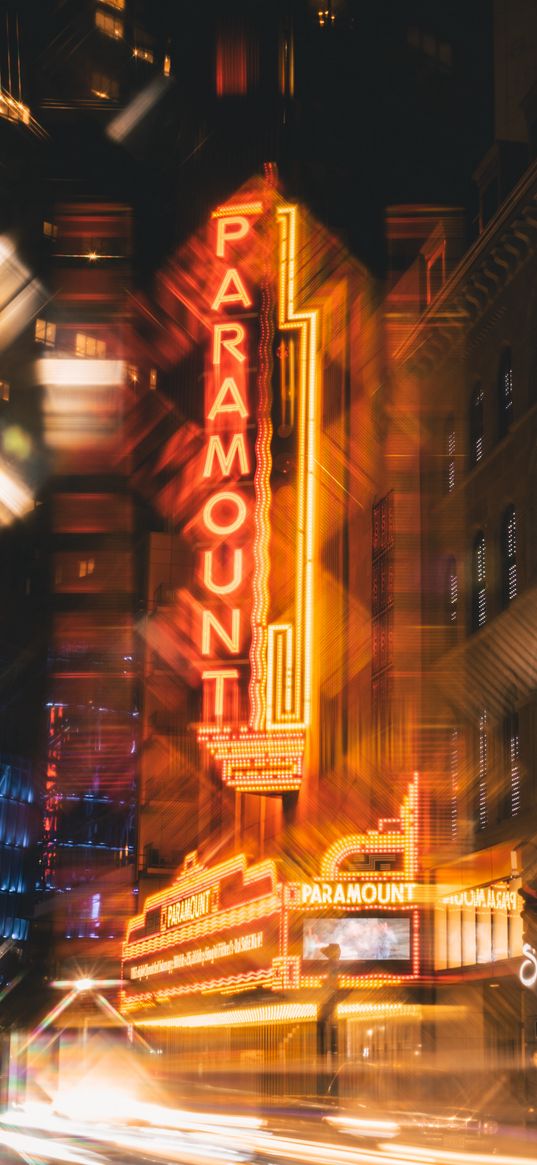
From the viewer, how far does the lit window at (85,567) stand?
84.2 metres

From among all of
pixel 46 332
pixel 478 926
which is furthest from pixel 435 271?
pixel 46 332

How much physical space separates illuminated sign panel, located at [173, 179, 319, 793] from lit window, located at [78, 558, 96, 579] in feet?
144

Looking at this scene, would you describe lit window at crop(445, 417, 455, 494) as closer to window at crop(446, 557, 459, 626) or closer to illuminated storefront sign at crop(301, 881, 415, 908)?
window at crop(446, 557, 459, 626)

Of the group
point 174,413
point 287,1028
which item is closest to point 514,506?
point 287,1028

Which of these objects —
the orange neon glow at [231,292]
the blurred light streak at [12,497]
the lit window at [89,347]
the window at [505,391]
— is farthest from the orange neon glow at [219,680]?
the blurred light streak at [12,497]

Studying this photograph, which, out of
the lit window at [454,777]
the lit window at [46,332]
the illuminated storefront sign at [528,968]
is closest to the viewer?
the illuminated storefront sign at [528,968]

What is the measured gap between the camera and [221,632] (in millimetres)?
36281

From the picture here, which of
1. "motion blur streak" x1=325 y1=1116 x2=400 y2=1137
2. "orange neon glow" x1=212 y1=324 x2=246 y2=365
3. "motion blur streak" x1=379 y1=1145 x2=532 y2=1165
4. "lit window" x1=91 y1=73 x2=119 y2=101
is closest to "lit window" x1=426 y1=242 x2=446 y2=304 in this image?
"orange neon glow" x1=212 y1=324 x2=246 y2=365

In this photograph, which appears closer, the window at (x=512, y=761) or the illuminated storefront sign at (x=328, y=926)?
the window at (x=512, y=761)

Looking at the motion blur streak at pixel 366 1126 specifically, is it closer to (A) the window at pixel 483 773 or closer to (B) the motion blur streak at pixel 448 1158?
(B) the motion blur streak at pixel 448 1158

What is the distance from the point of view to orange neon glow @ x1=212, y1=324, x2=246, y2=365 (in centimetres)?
3869

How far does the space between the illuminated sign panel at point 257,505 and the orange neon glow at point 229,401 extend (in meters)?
0.04

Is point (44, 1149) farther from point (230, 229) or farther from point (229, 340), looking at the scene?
point (230, 229)

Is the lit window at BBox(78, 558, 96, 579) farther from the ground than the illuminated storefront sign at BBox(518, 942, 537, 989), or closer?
farther from the ground
